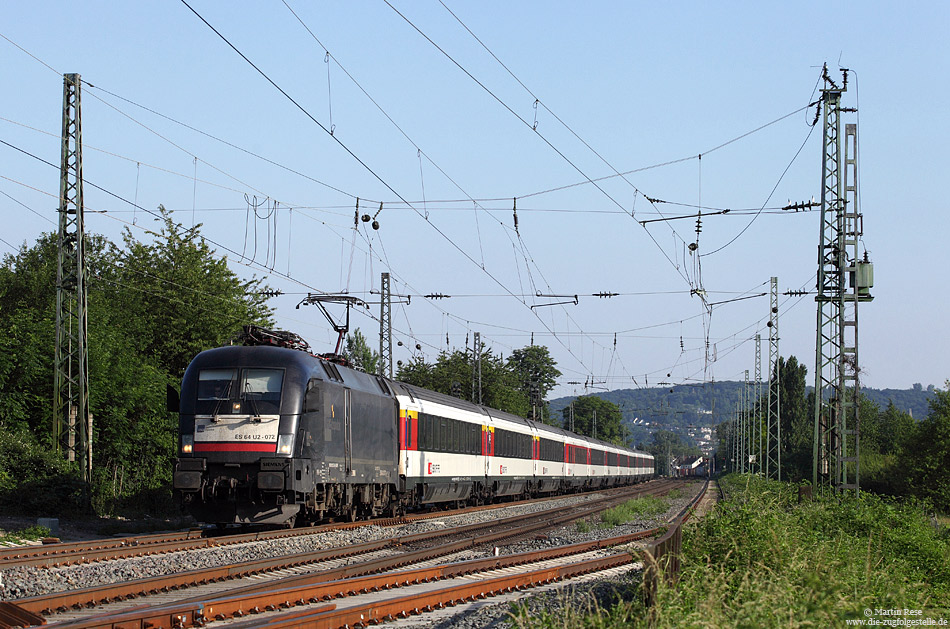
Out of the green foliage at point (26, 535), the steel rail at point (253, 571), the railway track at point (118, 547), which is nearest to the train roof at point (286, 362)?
the railway track at point (118, 547)

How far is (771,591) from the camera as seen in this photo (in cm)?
783

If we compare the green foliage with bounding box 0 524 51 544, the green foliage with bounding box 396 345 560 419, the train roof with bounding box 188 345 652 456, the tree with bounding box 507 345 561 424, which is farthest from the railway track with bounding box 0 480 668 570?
the tree with bounding box 507 345 561 424

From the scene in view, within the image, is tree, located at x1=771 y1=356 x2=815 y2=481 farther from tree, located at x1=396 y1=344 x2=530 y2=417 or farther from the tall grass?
the tall grass

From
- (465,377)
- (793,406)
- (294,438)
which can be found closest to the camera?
(294,438)

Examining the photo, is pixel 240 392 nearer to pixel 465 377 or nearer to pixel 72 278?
pixel 72 278

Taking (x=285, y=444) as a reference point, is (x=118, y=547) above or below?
below

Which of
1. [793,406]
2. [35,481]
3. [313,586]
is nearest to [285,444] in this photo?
[313,586]

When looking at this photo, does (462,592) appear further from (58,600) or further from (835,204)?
(835,204)

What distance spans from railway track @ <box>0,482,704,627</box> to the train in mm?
2277

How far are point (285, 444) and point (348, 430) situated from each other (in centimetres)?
296

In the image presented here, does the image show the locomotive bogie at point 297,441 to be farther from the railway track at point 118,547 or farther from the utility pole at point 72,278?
the utility pole at point 72,278

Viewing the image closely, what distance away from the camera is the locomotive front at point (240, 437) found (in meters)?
16.6

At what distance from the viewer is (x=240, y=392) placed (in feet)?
56.2

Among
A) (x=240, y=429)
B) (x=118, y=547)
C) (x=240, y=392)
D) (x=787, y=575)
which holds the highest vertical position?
(x=240, y=392)
